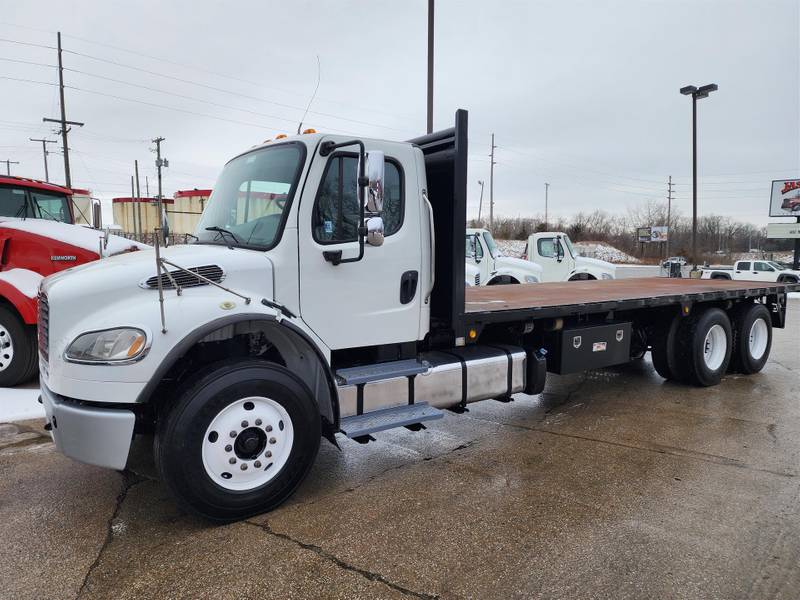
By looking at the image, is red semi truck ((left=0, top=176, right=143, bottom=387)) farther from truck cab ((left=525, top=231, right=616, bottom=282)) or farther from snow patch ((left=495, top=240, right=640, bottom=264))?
snow patch ((left=495, top=240, right=640, bottom=264))

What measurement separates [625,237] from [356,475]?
70.0 metres

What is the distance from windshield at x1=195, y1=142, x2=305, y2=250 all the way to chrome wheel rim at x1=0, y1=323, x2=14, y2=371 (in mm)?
3936

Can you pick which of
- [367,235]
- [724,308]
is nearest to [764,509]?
[367,235]

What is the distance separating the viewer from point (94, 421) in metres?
3.20

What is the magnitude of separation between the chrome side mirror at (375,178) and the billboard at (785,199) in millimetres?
36689

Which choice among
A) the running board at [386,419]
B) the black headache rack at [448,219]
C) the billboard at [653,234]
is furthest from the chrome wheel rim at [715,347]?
the billboard at [653,234]

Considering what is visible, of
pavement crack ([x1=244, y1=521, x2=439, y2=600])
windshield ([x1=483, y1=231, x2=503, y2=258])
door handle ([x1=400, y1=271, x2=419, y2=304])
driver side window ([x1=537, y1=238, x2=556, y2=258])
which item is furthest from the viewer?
driver side window ([x1=537, y1=238, x2=556, y2=258])

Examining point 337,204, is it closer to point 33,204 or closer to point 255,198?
point 255,198

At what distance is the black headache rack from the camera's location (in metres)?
4.41

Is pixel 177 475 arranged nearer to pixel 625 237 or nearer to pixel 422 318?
pixel 422 318

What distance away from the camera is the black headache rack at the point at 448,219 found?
173 inches

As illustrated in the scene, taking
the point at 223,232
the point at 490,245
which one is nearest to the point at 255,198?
the point at 223,232

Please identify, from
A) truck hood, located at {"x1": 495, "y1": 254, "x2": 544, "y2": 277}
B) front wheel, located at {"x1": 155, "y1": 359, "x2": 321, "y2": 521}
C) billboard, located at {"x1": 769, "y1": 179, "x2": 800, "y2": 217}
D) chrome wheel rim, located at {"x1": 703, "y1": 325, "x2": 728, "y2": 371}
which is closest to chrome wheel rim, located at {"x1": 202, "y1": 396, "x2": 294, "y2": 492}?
front wheel, located at {"x1": 155, "y1": 359, "x2": 321, "y2": 521}

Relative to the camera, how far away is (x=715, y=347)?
755 centimetres
